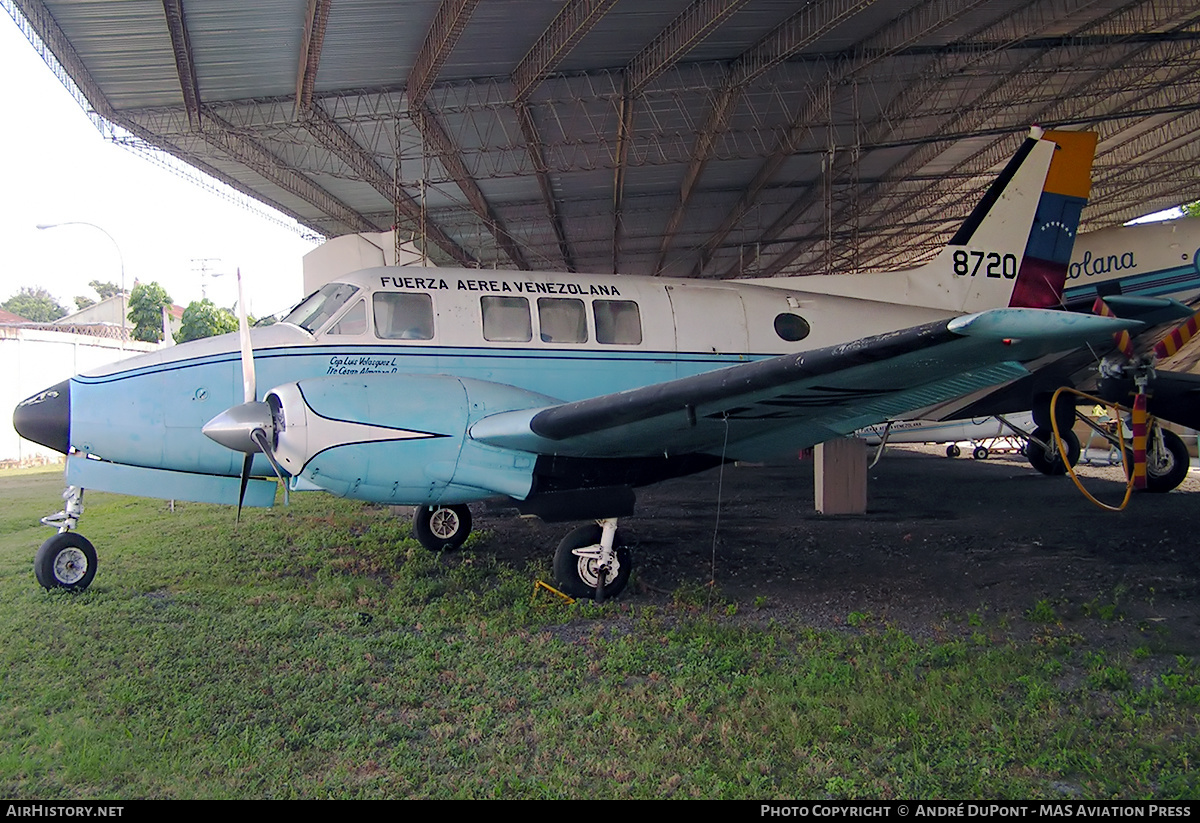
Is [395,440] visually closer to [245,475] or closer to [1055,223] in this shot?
[245,475]

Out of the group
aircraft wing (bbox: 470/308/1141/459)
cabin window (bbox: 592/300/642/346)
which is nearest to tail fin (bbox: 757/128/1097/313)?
cabin window (bbox: 592/300/642/346)

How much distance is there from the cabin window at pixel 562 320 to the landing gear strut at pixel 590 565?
2130 mm

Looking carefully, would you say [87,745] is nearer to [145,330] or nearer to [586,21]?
[586,21]

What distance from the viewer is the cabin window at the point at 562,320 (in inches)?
307

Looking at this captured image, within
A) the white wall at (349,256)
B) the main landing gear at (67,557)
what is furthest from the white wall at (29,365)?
the main landing gear at (67,557)

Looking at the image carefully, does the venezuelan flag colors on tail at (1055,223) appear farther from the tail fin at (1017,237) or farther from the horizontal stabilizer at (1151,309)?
the horizontal stabilizer at (1151,309)

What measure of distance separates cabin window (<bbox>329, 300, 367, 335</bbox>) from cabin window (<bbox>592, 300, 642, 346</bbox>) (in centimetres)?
232

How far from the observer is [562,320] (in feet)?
25.9

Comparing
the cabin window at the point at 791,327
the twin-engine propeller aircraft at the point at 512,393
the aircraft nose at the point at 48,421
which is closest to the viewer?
the twin-engine propeller aircraft at the point at 512,393

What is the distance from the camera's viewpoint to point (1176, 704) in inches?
160

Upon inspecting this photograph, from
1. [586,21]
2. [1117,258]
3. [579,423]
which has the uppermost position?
[586,21]

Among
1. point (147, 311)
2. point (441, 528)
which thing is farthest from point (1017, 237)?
point (147, 311)
